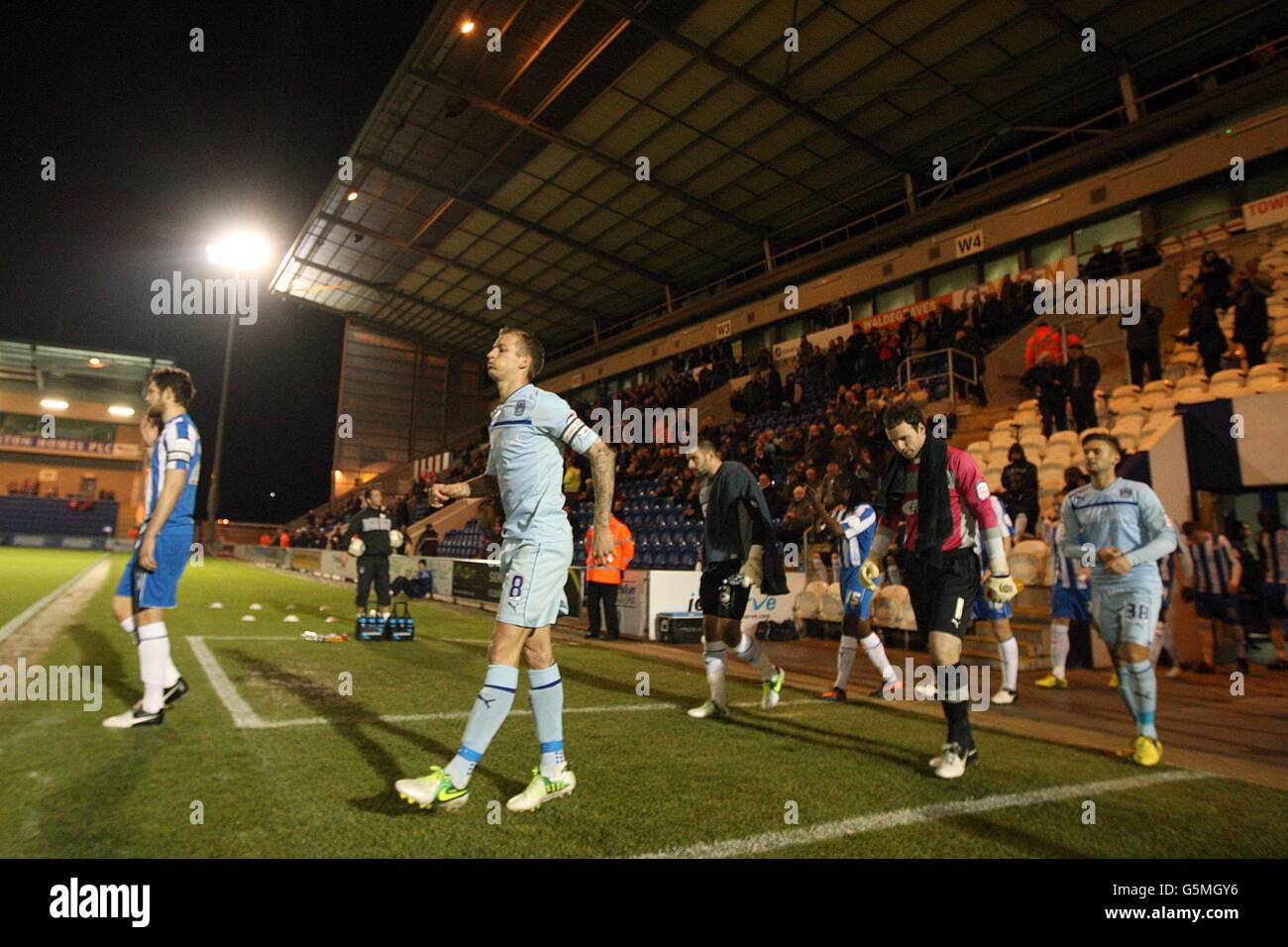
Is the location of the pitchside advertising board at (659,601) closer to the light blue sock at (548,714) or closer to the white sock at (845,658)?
the white sock at (845,658)

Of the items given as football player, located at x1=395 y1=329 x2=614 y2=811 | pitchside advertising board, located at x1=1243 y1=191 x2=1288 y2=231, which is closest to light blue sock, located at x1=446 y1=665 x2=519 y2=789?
football player, located at x1=395 y1=329 x2=614 y2=811

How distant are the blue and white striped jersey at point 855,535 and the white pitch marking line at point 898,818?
3.62 m

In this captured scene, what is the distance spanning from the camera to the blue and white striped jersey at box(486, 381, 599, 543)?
3.48 metres

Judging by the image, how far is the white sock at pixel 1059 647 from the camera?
7.95m

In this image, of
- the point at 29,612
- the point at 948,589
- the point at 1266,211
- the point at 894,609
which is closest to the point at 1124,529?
the point at 948,589

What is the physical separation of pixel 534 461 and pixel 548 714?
1264mm

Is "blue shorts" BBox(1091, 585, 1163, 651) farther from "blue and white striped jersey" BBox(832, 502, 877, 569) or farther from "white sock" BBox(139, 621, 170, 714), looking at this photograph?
"white sock" BBox(139, 621, 170, 714)

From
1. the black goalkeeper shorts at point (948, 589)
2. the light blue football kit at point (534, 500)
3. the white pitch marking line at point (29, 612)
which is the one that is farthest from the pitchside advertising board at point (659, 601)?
the light blue football kit at point (534, 500)

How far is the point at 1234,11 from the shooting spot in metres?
17.2

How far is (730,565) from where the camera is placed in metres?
5.61

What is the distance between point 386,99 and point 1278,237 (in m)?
25.9

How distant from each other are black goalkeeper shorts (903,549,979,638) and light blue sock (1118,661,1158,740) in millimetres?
1315

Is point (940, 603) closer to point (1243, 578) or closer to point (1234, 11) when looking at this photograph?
point (1243, 578)

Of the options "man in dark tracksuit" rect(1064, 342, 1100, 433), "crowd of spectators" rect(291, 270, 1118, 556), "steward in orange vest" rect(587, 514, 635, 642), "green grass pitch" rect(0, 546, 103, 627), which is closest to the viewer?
"green grass pitch" rect(0, 546, 103, 627)
